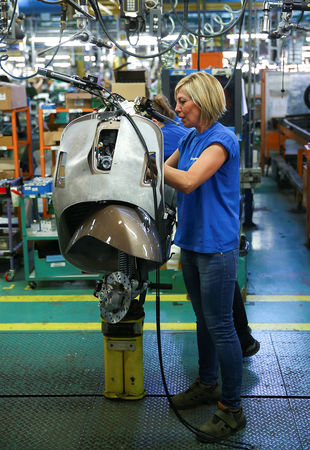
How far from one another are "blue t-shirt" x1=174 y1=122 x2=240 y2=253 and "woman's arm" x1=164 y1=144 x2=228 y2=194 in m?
0.06

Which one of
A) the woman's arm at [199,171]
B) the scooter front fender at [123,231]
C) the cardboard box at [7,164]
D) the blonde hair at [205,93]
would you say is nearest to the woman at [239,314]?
the blonde hair at [205,93]

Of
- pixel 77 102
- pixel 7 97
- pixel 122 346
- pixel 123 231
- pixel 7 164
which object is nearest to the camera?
pixel 123 231

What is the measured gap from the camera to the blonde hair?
2.62 meters

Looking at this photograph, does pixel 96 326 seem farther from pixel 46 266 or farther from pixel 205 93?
pixel 205 93

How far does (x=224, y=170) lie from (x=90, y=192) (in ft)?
2.20

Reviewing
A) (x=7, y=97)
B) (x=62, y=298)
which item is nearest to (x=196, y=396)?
(x=62, y=298)

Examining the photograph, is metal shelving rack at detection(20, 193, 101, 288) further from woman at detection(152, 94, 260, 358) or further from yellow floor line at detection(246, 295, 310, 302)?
woman at detection(152, 94, 260, 358)

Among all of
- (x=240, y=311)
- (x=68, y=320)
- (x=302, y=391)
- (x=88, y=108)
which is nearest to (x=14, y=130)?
(x=88, y=108)

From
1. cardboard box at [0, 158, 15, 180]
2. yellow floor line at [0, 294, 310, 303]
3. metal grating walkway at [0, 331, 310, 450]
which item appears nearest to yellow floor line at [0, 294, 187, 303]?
yellow floor line at [0, 294, 310, 303]

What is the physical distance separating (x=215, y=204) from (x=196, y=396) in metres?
1.17

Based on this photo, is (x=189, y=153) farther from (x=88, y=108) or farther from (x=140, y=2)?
(x=88, y=108)

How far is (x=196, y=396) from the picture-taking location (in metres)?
3.13

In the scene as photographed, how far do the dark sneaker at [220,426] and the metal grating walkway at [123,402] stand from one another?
0.17 ft

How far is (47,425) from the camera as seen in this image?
2984mm
